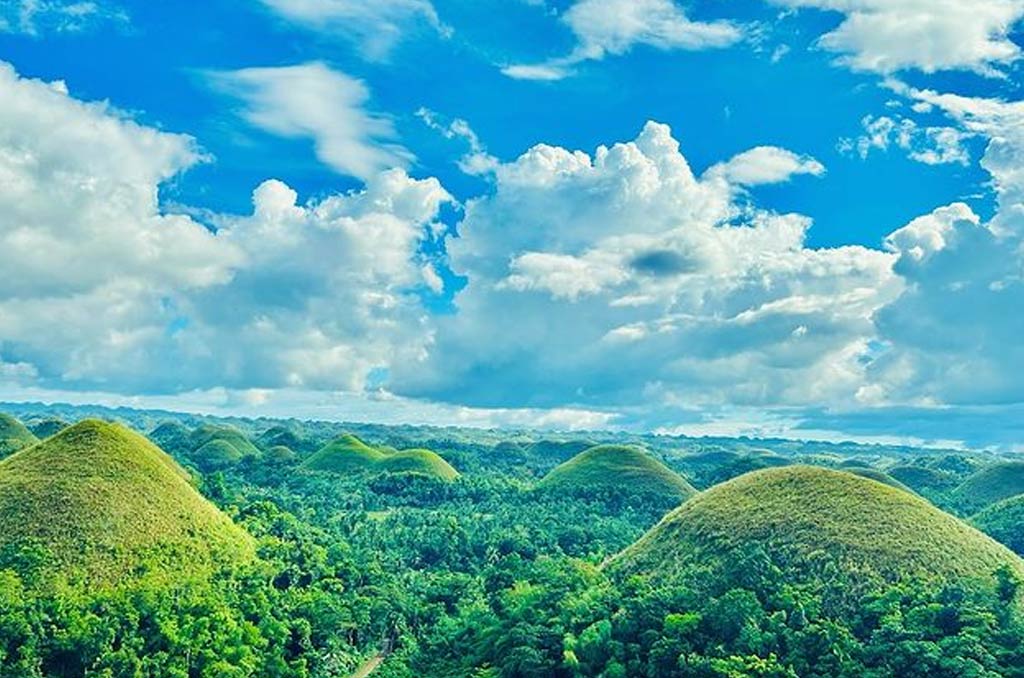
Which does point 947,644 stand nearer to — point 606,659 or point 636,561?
point 606,659

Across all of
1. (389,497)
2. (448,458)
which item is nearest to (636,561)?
(389,497)

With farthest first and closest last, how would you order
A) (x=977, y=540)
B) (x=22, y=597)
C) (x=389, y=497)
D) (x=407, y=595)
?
(x=389, y=497)
(x=407, y=595)
(x=977, y=540)
(x=22, y=597)

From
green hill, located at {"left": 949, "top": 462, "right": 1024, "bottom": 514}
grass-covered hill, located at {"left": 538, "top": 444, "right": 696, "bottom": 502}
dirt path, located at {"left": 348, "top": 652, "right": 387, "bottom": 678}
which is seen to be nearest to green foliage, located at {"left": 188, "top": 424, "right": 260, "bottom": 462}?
grass-covered hill, located at {"left": 538, "top": 444, "right": 696, "bottom": 502}

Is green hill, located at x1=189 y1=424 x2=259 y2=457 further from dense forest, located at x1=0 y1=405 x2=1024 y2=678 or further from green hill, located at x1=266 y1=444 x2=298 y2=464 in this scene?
dense forest, located at x1=0 y1=405 x2=1024 y2=678

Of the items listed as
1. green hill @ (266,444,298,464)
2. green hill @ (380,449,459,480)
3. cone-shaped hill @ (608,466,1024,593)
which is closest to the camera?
cone-shaped hill @ (608,466,1024,593)

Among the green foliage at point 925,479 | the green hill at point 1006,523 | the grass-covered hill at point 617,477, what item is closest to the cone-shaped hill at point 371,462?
the grass-covered hill at point 617,477

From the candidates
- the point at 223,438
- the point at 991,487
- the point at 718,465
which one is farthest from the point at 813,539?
the point at 223,438

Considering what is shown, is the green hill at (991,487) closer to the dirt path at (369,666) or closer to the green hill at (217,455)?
the dirt path at (369,666)
